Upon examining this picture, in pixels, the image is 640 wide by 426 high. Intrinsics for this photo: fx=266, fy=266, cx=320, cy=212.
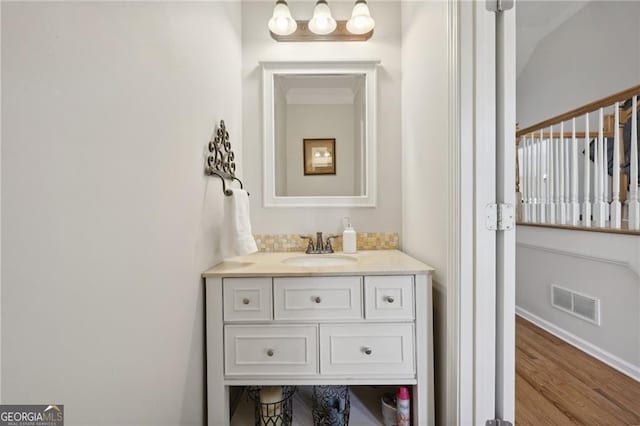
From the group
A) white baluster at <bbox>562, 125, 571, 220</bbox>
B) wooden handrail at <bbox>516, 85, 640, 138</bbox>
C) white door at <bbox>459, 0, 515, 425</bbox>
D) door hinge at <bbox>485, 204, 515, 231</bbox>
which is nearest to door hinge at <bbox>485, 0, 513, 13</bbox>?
white door at <bbox>459, 0, 515, 425</bbox>

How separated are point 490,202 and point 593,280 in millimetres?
1593

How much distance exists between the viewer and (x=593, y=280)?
1.81m

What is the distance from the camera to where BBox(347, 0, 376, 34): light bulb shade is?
1.54 meters

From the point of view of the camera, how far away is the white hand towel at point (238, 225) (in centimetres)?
125

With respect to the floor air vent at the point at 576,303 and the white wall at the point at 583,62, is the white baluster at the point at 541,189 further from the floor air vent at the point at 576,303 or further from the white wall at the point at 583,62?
the white wall at the point at 583,62

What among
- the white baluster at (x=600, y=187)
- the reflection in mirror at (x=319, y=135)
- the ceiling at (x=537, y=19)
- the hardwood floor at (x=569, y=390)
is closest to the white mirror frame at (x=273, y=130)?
the reflection in mirror at (x=319, y=135)

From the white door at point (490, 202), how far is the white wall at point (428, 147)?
0.10 meters

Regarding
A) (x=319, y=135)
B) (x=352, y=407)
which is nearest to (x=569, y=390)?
(x=352, y=407)

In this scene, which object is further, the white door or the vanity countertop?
the vanity countertop

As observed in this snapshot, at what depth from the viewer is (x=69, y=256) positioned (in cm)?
54

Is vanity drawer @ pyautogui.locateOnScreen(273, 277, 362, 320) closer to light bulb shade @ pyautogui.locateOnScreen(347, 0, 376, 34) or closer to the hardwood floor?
the hardwood floor

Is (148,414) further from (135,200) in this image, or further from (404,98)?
(404,98)

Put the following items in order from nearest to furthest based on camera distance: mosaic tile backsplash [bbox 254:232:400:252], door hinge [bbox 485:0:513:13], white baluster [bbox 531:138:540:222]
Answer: door hinge [bbox 485:0:513:13] < mosaic tile backsplash [bbox 254:232:400:252] < white baluster [bbox 531:138:540:222]

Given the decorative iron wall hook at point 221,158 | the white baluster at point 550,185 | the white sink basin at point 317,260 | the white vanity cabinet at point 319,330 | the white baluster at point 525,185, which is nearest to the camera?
the white vanity cabinet at point 319,330
